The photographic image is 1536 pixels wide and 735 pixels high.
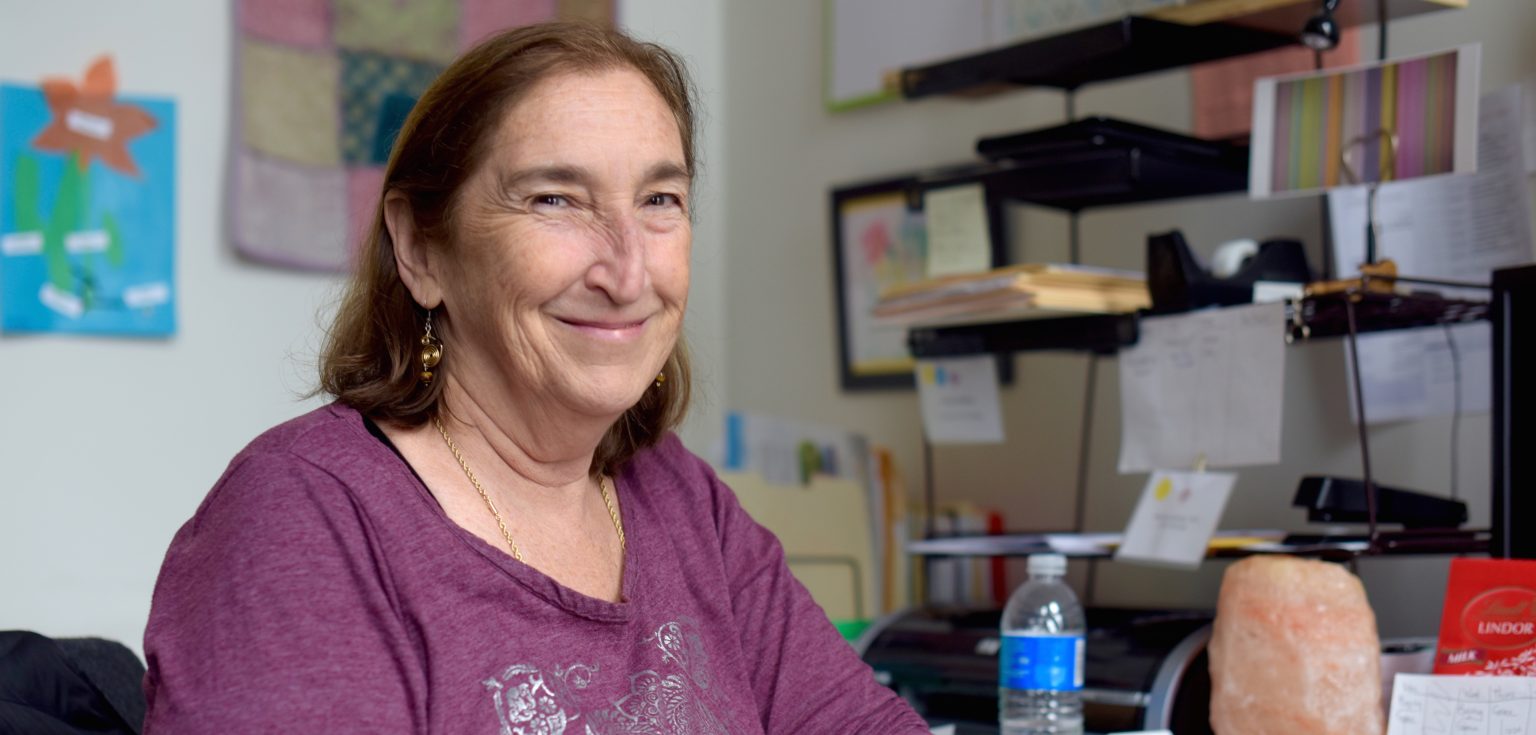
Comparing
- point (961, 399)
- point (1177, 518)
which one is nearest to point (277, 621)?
point (1177, 518)

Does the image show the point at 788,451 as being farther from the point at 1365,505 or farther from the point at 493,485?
the point at 493,485

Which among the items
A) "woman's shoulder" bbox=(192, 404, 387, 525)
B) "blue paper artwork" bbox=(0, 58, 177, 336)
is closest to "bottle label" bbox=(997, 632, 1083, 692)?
"woman's shoulder" bbox=(192, 404, 387, 525)

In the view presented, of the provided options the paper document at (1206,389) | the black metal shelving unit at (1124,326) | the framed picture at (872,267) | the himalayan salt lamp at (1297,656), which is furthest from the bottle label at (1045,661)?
the framed picture at (872,267)

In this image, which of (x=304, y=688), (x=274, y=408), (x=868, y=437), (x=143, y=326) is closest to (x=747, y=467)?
(x=868, y=437)

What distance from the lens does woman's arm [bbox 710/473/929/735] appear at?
4.90 ft

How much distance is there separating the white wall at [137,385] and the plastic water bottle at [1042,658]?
0.85 m

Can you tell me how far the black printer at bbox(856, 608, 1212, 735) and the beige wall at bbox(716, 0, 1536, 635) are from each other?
37 cm

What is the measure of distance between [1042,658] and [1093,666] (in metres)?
0.16

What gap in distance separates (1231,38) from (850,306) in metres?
1.08

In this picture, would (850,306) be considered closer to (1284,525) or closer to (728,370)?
(728,370)

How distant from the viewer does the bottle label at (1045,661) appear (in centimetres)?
161

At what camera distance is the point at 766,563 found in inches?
61.7

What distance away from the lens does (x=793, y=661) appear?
4.97 feet

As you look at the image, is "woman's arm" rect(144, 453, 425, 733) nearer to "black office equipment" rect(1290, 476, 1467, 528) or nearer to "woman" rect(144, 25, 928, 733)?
"woman" rect(144, 25, 928, 733)
